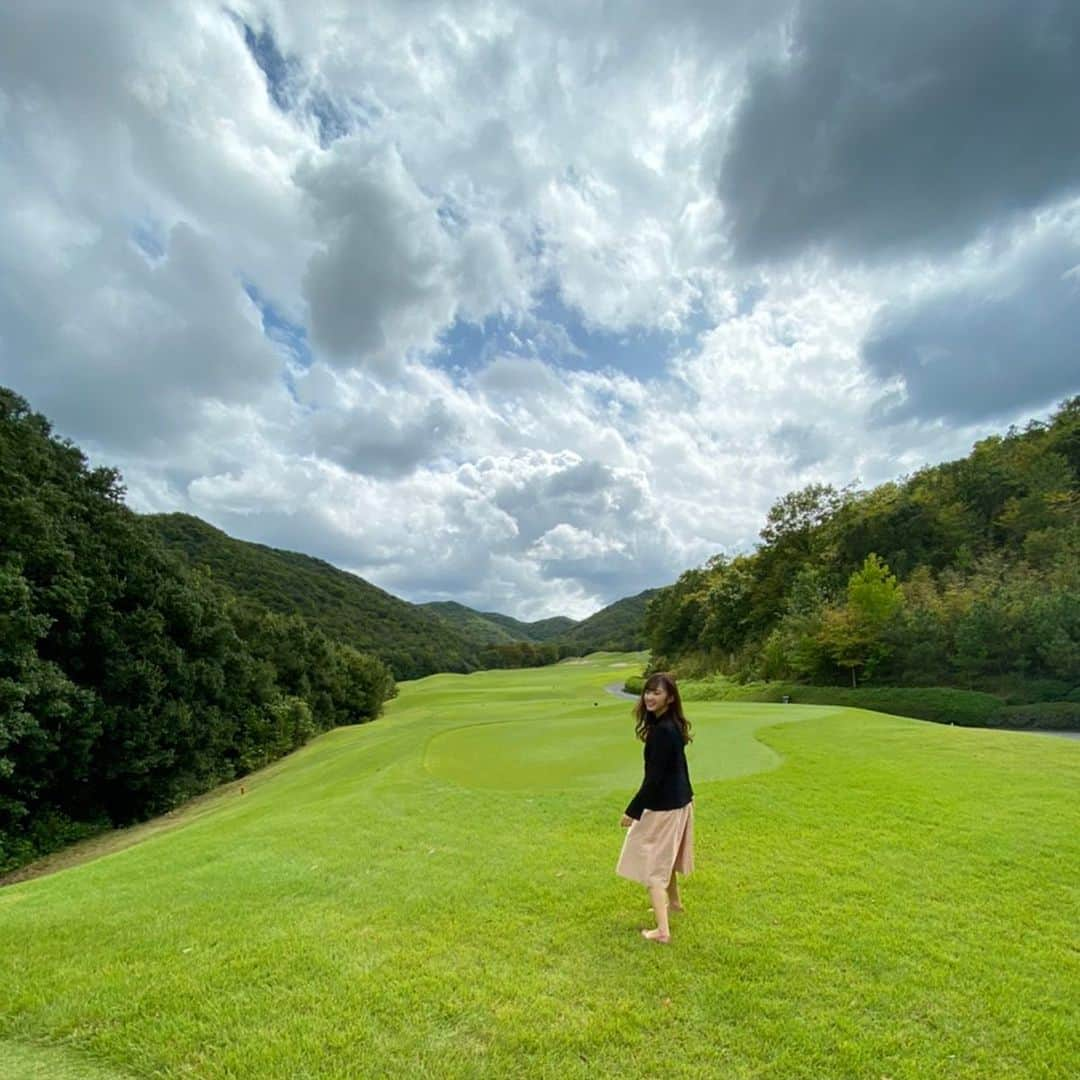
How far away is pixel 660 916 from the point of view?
4.06 meters

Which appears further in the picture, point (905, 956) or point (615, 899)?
point (615, 899)

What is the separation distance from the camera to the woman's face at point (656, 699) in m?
4.38

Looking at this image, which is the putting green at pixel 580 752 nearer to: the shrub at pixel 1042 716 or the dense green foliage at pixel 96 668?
the shrub at pixel 1042 716

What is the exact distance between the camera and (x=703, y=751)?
10.6 m

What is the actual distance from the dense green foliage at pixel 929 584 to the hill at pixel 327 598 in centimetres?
3833

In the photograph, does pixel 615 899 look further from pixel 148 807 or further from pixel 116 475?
pixel 116 475

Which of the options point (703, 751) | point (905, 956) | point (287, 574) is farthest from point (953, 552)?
point (287, 574)

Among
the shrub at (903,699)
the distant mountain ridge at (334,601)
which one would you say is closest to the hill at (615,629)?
the distant mountain ridge at (334,601)

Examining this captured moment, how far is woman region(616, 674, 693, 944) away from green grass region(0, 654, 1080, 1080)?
0.49 meters

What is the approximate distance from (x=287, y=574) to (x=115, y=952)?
2682 inches

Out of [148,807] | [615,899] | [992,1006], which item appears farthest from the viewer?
[148,807]

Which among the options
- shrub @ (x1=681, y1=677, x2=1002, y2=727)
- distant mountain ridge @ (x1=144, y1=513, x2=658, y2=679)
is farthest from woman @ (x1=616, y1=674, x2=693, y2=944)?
distant mountain ridge @ (x1=144, y1=513, x2=658, y2=679)

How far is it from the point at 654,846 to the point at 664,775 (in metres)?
0.54

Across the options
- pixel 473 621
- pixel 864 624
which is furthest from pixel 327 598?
pixel 473 621
